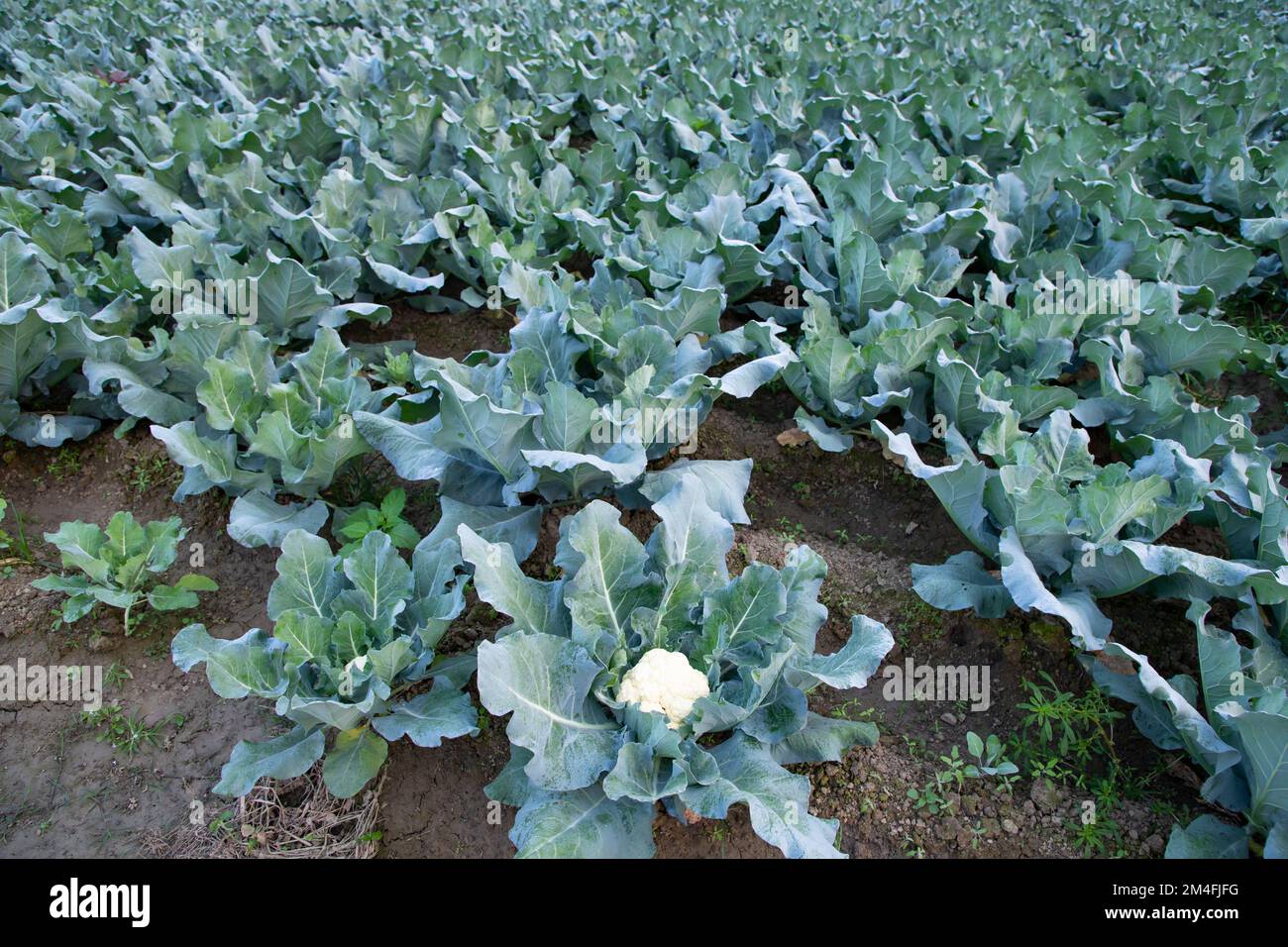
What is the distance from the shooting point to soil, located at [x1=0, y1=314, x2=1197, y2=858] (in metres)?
2.61

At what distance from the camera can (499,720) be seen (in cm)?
291

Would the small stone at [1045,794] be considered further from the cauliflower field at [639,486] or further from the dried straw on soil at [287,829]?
the dried straw on soil at [287,829]

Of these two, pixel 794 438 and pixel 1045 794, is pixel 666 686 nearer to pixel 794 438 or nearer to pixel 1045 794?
pixel 1045 794

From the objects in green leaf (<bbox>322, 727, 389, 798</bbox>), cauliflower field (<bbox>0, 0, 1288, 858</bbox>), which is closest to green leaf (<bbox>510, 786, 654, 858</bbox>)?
cauliflower field (<bbox>0, 0, 1288, 858</bbox>)

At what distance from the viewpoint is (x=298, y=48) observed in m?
7.41

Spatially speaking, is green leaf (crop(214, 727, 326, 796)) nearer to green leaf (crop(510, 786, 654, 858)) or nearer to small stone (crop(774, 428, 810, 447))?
green leaf (crop(510, 786, 654, 858))

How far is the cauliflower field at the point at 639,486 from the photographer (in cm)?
259

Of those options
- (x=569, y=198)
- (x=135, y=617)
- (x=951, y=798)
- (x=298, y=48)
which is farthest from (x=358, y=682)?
(x=298, y=48)

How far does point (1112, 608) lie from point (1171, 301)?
1.73m

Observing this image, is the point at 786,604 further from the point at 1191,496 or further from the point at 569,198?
the point at 569,198

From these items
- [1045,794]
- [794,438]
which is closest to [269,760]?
[1045,794]

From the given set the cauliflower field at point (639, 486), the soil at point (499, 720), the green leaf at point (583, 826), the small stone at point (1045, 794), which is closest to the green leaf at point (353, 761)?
the cauliflower field at point (639, 486)

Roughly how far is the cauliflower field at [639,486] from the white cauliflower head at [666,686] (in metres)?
0.01

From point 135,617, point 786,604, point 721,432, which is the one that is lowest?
point 135,617
